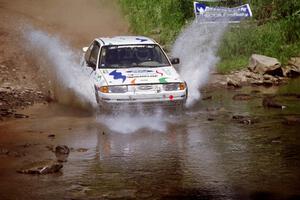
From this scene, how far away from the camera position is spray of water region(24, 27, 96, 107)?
46.5 ft

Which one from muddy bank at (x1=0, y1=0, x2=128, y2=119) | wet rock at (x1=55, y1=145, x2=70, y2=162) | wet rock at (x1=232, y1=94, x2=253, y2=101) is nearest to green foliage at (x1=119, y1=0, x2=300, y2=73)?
muddy bank at (x1=0, y1=0, x2=128, y2=119)

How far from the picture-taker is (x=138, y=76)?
1290 cm

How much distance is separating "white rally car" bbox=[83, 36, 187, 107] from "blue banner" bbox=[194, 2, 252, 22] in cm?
839

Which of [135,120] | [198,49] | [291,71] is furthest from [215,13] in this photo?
[135,120]

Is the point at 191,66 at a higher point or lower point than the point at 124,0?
lower

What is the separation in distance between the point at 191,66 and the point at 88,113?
261 inches

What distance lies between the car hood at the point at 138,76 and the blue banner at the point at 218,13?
9.51 m

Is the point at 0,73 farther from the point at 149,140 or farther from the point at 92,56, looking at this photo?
Answer: the point at 149,140

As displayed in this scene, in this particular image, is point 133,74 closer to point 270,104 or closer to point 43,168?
point 270,104

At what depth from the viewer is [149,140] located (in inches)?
453

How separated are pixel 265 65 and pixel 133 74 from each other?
24.1 ft

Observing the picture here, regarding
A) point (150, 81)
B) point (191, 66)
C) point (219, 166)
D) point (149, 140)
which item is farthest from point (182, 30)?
point (219, 166)

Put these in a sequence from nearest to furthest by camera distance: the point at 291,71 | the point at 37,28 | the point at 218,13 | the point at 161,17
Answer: the point at 291,71
the point at 218,13
the point at 37,28
the point at 161,17

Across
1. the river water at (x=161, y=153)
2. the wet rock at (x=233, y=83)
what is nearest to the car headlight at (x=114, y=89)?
the river water at (x=161, y=153)
